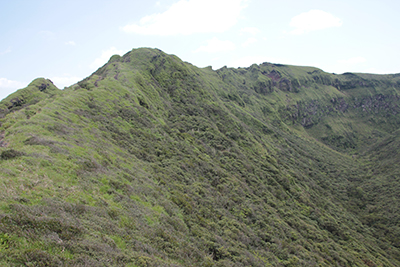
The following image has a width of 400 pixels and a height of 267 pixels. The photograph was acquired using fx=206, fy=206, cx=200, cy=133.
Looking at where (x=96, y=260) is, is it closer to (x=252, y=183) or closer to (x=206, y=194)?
(x=206, y=194)

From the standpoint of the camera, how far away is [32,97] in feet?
100.0

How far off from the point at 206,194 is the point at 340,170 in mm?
78356

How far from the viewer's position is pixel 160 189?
61.3ft

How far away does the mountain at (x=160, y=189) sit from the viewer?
8.71m

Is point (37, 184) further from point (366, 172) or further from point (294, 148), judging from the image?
point (366, 172)

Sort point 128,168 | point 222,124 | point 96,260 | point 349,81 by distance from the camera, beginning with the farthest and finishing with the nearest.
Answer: point 349,81 < point 222,124 < point 128,168 < point 96,260

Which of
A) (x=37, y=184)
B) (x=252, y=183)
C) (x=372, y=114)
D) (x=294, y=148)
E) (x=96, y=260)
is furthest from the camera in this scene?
(x=372, y=114)

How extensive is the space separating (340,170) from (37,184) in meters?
94.3

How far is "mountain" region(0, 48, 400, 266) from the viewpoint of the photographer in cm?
871

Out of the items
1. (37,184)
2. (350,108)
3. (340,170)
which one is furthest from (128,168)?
(350,108)

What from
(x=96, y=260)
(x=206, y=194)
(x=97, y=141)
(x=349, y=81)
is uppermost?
(x=349, y=81)

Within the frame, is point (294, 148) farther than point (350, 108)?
No

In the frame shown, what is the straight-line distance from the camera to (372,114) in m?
151

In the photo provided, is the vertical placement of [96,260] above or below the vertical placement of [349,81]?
below
